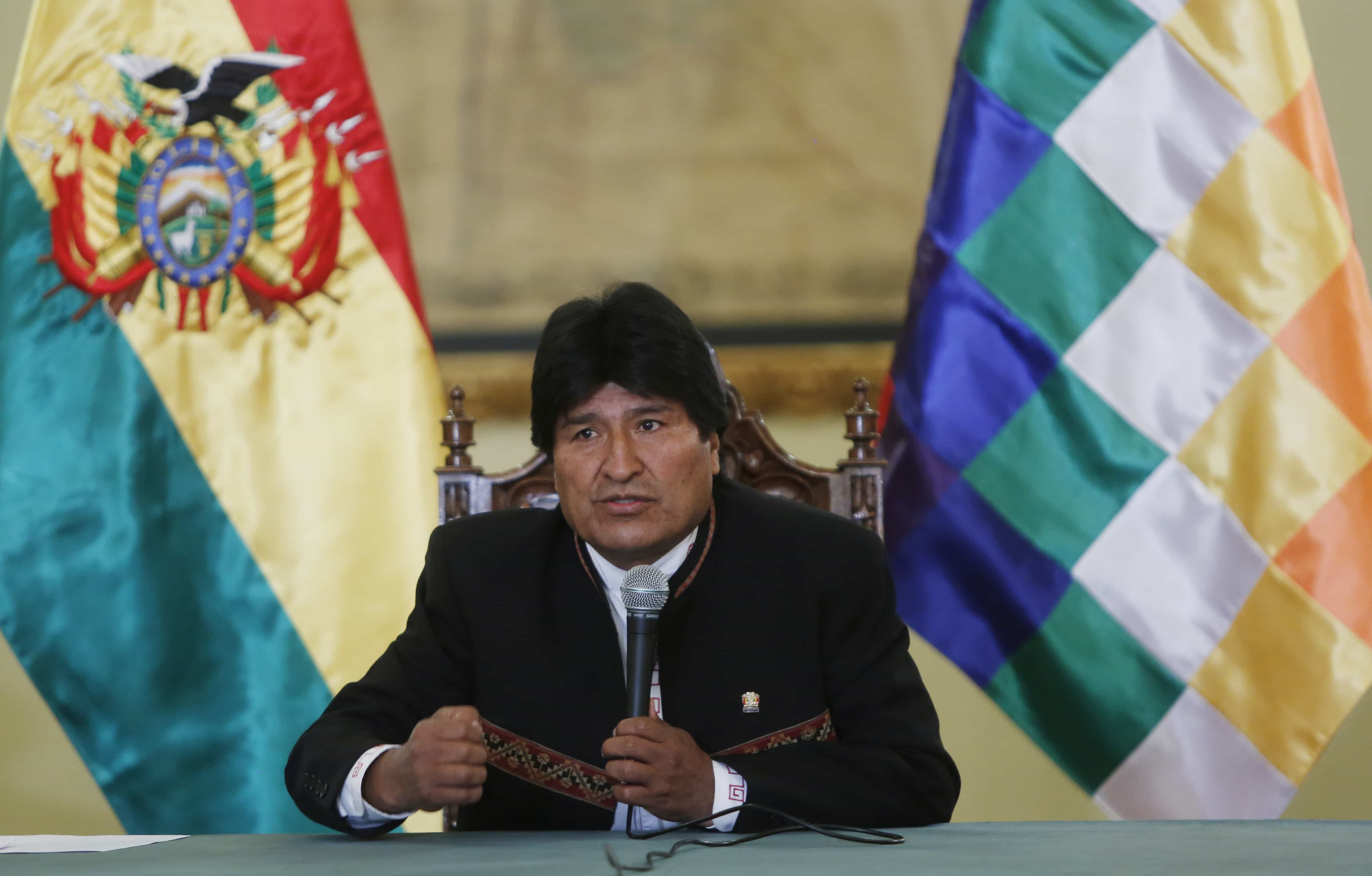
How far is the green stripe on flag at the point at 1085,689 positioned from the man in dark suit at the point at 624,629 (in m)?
0.84

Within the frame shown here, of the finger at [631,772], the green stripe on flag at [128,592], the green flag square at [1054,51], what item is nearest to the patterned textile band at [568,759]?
the finger at [631,772]

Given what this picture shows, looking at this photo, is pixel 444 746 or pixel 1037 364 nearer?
pixel 444 746

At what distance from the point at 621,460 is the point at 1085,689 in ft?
4.16

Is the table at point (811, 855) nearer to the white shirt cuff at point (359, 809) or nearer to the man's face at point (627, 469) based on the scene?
the white shirt cuff at point (359, 809)

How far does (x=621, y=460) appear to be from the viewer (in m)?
1.43

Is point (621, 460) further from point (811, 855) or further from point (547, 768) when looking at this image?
point (811, 855)

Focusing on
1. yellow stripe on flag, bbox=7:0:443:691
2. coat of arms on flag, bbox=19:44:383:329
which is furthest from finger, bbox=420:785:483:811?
coat of arms on flag, bbox=19:44:383:329

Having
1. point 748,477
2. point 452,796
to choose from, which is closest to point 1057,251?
point 748,477

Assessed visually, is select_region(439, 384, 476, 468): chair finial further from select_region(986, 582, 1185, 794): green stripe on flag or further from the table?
select_region(986, 582, 1185, 794): green stripe on flag

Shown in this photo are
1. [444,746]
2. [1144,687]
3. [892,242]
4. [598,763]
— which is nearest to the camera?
[444,746]

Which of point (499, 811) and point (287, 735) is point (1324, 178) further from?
point (287, 735)

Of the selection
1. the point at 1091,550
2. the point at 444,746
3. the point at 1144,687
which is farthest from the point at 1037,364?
the point at 444,746

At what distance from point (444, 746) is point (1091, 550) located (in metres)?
1.50

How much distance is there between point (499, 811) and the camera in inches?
57.6
